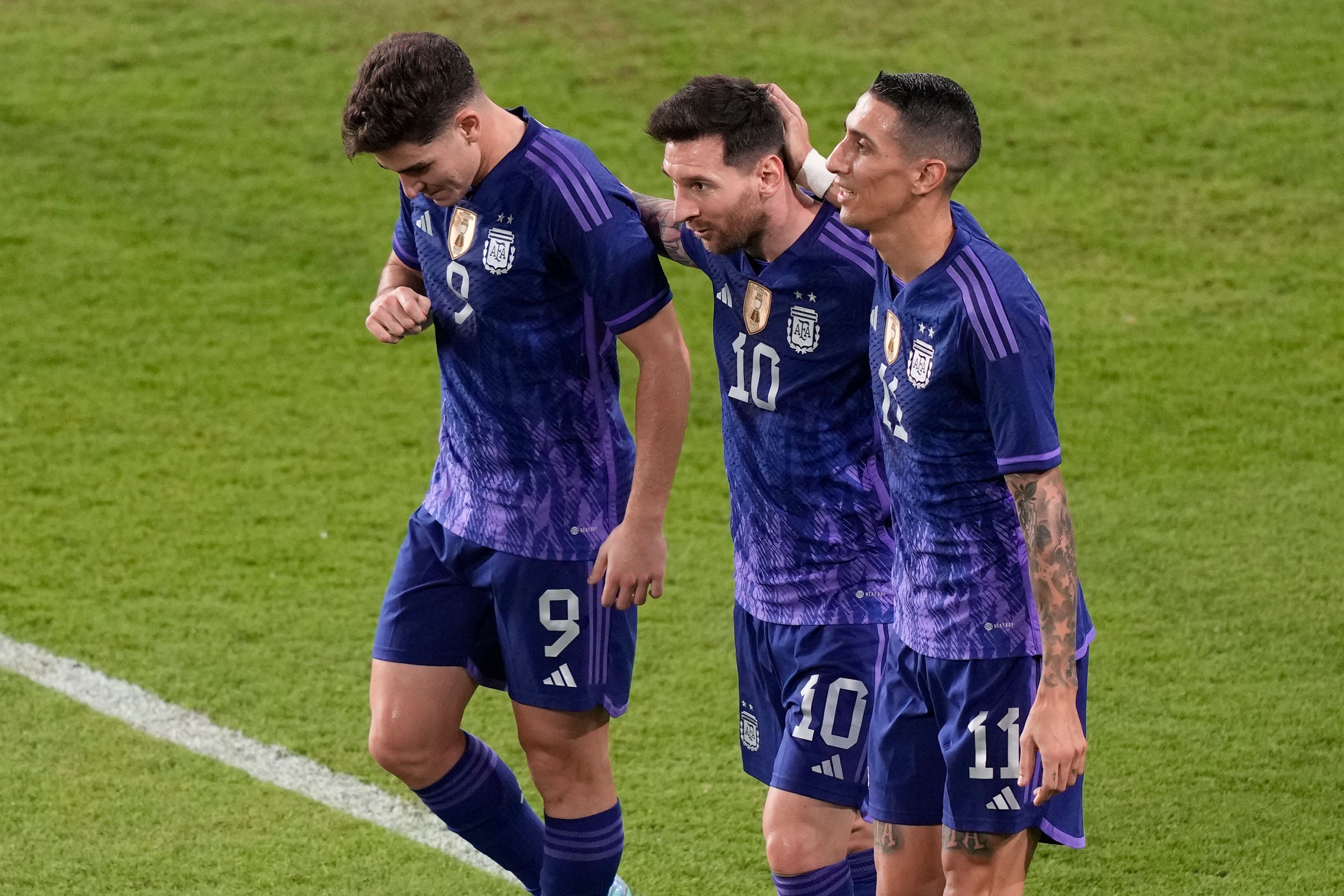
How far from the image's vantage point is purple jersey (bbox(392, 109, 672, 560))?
3.47m

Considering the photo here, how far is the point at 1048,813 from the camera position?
309 cm

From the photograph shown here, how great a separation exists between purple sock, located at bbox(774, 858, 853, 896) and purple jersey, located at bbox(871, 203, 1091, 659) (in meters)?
0.58

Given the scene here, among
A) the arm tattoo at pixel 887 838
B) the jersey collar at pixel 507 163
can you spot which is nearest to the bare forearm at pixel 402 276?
the jersey collar at pixel 507 163

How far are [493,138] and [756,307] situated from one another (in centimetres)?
65

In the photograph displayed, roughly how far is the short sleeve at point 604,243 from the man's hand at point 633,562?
1.34 feet

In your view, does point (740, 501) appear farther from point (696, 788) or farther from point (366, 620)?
point (366, 620)

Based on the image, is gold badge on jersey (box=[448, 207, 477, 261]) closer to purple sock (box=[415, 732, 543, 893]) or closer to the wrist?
the wrist

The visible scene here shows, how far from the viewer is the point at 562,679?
3.70 meters

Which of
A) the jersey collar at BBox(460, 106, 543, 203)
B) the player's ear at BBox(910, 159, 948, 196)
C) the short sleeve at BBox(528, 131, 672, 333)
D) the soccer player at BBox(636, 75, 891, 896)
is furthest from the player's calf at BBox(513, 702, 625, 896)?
the player's ear at BBox(910, 159, 948, 196)

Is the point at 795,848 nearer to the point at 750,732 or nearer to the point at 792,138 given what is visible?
the point at 750,732

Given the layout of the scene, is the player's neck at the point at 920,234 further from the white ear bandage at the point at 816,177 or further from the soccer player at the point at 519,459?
the soccer player at the point at 519,459

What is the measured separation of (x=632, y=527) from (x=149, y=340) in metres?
5.19

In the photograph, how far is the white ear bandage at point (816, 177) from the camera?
3318mm

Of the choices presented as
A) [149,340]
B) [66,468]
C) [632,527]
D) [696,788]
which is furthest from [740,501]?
[149,340]
